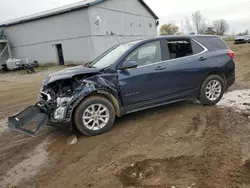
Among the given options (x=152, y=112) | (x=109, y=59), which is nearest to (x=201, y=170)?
(x=152, y=112)

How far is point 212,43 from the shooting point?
6203 millimetres

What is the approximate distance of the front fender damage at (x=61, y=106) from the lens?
4520mm

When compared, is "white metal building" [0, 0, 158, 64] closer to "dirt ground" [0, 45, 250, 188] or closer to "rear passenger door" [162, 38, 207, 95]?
"rear passenger door" [162, 38, 207, 95]

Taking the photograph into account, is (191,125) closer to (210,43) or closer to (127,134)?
(127,134)

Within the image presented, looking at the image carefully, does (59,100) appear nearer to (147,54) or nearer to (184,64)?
(147,54)

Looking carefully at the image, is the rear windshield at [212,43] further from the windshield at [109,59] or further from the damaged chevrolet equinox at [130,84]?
the windshield at [109,59]

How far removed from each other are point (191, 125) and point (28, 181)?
10.3 ft

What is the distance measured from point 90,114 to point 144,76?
1.38m

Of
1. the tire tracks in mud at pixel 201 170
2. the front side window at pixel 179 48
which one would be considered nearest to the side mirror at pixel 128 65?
the front side window at pixel 179 48

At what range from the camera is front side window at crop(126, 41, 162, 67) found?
5242mm

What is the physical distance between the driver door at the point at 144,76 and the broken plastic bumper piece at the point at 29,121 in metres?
1.69

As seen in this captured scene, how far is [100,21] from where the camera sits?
21.4 m

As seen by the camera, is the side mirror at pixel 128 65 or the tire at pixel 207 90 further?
the tire at pixel 207 90

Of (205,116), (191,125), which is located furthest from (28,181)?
(205,116)
